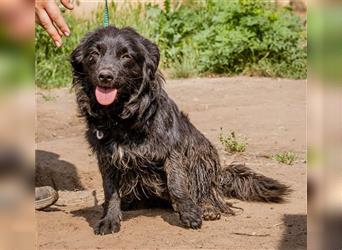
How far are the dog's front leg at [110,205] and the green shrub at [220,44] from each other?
6.72m

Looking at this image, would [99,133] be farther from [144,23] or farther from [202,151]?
[144,23]

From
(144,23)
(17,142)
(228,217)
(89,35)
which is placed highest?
(144,23)

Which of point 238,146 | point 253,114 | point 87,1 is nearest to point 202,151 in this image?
point 238,146

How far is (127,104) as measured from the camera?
4.82 meters

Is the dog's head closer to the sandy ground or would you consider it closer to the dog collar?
the dog collar

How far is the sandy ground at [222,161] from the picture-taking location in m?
4.62

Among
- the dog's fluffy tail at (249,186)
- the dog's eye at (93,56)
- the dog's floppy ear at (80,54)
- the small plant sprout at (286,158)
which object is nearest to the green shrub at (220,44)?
the small plant sprout at (286,158)

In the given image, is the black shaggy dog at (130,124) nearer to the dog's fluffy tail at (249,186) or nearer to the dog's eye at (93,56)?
the dog's eye at (93,56)

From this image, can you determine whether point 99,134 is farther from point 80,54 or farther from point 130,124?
point 80,54

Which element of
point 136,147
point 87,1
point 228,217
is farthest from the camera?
point 87,1

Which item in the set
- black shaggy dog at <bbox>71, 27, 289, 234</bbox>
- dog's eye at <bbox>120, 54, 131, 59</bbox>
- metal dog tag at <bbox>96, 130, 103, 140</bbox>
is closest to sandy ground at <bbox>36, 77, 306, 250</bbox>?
black shaggy dog at <bbox>71, 27, 289, 234</bbox>

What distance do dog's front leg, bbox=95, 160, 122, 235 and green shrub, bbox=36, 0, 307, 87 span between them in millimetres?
6718

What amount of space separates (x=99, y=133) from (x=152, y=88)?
48cm

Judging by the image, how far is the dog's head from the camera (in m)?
4.65
